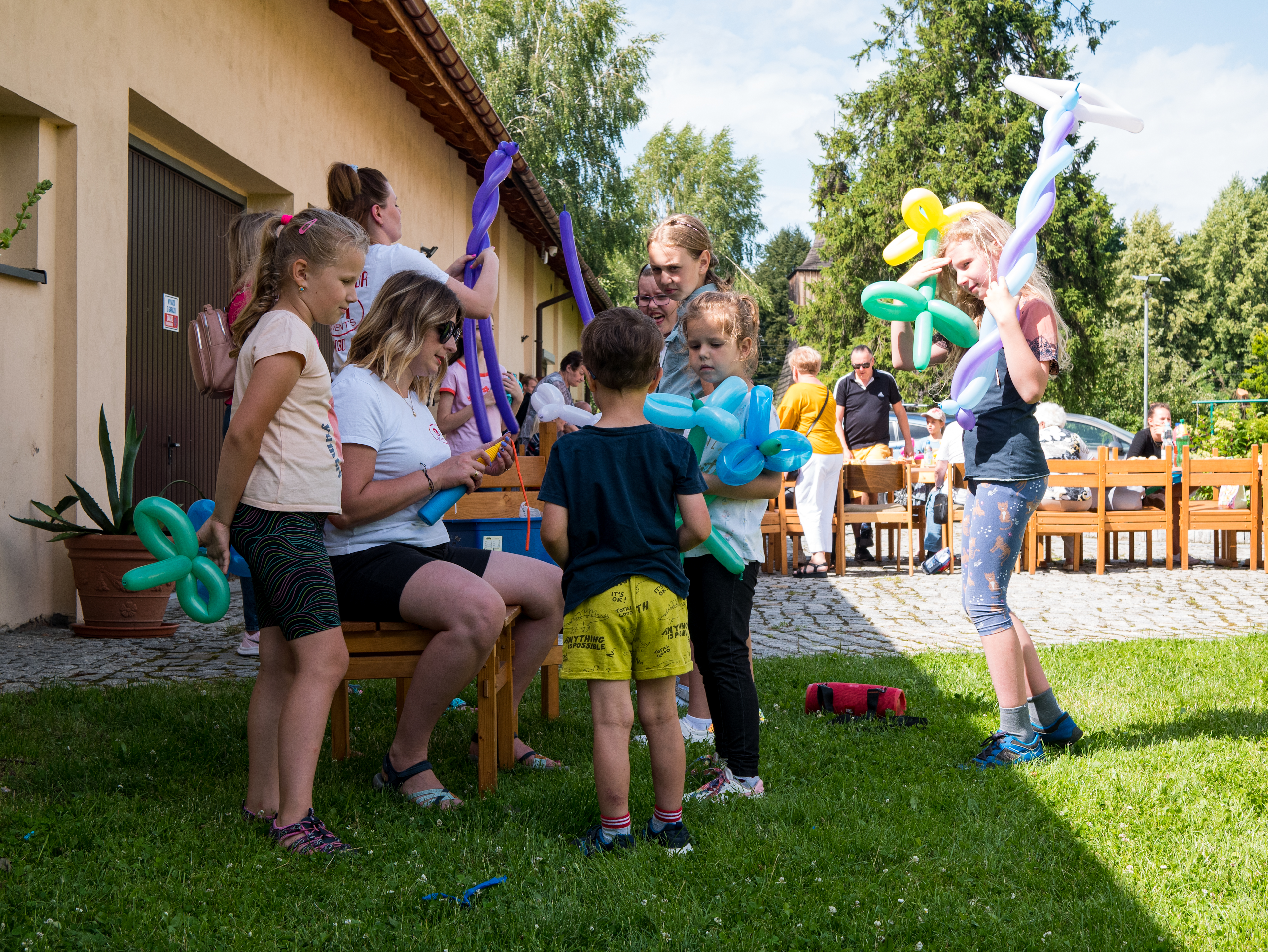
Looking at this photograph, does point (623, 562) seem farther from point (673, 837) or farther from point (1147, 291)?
point (1147, 291)

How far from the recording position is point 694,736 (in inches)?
151

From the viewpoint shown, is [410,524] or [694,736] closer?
[410,524]

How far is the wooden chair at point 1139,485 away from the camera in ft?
31.5

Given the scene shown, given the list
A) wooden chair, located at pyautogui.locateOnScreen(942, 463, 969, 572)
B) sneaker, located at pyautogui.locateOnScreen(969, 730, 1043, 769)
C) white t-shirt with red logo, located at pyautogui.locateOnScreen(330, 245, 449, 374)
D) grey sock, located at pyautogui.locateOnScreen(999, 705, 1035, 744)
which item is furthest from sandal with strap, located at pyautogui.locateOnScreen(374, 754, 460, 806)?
wooden chair, located at pyautogui.locateOnScreen(942, 463, 969, 572)

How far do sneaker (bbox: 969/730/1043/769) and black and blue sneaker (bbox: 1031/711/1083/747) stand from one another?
0.19m

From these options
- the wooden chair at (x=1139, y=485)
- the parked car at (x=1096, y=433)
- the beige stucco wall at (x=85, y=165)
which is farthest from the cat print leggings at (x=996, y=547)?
the parked car at (x=1096, y=433)

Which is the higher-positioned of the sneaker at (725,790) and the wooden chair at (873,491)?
the wooden chair at (873,491)

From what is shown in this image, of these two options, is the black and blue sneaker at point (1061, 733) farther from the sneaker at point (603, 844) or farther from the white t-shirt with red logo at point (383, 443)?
the white t-shirt with red logo at point (383, 443)

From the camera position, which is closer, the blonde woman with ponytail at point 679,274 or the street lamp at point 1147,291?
the blonde woman with ponytail at point 679,274

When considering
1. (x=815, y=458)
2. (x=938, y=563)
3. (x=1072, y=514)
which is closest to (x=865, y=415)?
(x=815, y=458)

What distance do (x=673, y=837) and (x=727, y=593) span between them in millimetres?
777

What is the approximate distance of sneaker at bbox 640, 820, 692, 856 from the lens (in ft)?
9.04

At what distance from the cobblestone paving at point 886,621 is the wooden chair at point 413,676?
1.46 metres

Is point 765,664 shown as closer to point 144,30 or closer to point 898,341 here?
point 898,341
